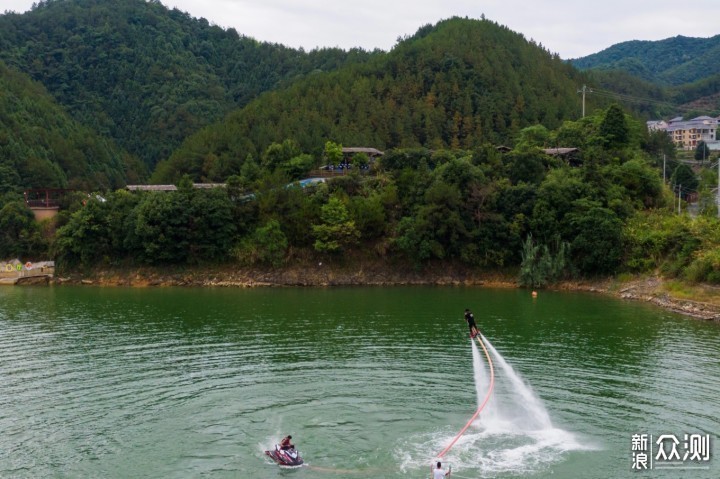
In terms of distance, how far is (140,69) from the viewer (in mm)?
174250

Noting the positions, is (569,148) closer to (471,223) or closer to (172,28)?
(471,223)

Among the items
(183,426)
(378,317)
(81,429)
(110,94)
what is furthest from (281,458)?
(110,94)

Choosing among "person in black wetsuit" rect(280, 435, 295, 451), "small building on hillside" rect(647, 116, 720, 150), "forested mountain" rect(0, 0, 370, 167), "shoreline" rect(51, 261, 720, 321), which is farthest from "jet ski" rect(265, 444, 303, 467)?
"small building on hillside" rect(647, 116, 720, 150)

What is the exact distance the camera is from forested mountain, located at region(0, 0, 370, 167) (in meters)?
162

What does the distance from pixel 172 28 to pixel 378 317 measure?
17044 cm

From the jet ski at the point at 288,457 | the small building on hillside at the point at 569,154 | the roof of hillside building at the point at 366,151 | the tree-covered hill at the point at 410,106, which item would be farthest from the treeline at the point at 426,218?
the jet ski at the point at 288,457

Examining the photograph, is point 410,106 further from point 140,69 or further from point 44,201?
point 140,69

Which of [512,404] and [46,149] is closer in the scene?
[512,404]

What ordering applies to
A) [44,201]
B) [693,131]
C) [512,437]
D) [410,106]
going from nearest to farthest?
1. [512,437]
2. [44,201]
3. [410,106]
4. [693,131]

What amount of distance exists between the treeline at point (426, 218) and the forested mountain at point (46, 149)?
28286 millimetres

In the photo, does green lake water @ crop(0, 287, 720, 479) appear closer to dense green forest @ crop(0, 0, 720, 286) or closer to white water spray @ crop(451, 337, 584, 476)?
white water spray @ crop(451, 337, 584, 476)

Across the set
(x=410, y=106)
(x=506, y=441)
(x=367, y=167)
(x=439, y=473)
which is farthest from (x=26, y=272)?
(x=439, y=473)

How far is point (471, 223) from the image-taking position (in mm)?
76750

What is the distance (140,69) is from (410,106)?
86226mm
